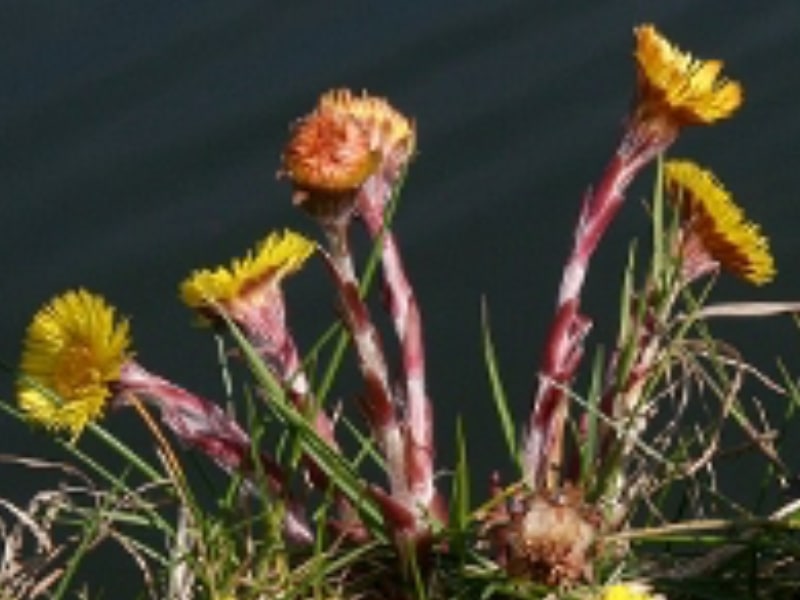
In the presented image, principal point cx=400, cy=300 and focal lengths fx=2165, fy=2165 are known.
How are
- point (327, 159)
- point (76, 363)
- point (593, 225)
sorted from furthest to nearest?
point (593, 225) → point (76, 363) → point (327, 159)

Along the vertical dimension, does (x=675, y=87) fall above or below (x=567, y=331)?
above

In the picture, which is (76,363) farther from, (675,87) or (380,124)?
(675,87)

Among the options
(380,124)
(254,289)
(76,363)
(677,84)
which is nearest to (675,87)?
(677,84)

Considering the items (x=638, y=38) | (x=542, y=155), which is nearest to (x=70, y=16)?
(x=542, y=155)

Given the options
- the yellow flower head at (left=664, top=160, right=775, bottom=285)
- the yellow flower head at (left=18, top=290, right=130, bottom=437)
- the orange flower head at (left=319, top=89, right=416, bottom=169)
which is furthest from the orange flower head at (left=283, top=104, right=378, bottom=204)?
the yellow flower head at (left=664, top=160, right=775, bottom=285)

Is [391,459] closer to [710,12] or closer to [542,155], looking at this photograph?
[542,155]

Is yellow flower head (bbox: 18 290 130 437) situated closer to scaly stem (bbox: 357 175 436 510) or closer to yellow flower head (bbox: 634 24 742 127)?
scaly stem (bbox: 357 175 436 510)

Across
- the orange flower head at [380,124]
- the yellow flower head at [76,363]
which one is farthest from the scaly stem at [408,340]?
the yellow flower head at [76,363]

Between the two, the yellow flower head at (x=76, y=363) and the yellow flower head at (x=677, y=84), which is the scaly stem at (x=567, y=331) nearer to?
the yellow flower head at (x=677, y=84)
